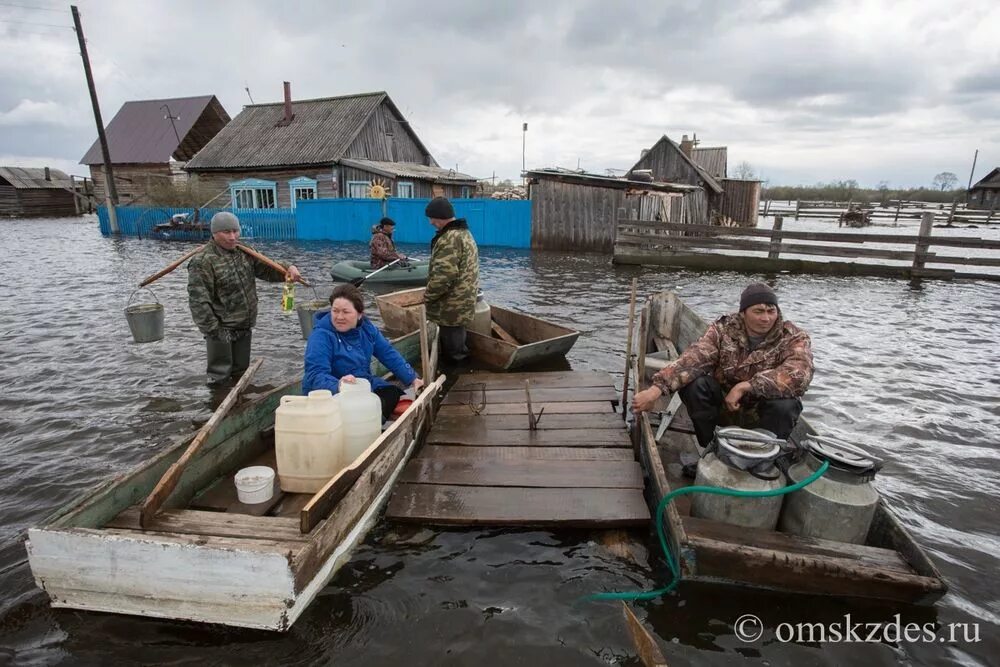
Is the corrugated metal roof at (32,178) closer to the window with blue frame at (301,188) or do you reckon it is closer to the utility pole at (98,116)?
the utility pole at (98,116)

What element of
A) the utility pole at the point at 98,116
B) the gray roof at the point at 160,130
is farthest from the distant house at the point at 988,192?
the gray roof at the point at 160,130

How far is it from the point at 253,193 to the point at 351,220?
908cm

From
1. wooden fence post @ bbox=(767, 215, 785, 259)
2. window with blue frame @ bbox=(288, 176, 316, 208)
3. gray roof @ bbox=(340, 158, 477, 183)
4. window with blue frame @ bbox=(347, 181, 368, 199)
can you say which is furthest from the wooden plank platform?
window with blue frame @ bbox=(288, 176, 316, 208)

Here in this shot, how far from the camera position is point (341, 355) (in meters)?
4.77

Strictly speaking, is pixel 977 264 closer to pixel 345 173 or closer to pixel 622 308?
pixel 622 308

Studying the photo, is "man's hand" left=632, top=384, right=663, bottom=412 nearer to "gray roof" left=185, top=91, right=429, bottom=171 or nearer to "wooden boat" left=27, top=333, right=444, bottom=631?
"wooden boat" left=27, top=333, right=444, bottom=631

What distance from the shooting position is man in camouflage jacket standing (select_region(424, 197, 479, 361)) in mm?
6922

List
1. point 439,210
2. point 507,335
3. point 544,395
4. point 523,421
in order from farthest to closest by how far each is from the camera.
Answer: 1. point 507,335
2. point 439,210
3. point 544,395
4. point 523,421

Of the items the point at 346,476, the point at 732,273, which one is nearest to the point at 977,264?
the point at 732,273

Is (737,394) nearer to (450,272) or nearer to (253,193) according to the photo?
(450,272)

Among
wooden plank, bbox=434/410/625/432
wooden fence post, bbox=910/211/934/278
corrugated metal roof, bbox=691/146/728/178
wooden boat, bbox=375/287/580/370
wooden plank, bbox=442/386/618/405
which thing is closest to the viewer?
wooden plank, bbox=434/410/625/432

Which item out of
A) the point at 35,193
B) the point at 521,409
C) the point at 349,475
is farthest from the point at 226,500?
the point at 35,193

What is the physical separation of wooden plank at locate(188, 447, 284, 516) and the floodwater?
75 centimetres

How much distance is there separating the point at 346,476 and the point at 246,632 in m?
1.01
